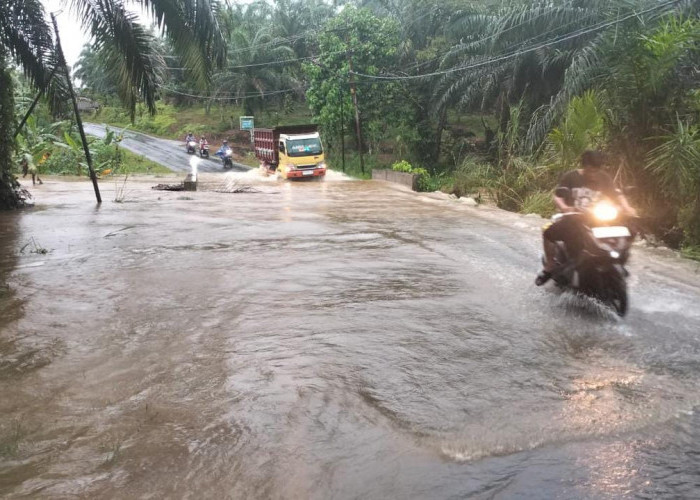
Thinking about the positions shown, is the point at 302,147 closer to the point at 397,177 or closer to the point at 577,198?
the point at 397,177

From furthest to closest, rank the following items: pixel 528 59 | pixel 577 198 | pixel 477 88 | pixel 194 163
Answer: pixel 194 163
pixel 477 88
pixel 528 59
pixel 577 198

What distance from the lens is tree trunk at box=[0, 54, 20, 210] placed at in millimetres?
13336

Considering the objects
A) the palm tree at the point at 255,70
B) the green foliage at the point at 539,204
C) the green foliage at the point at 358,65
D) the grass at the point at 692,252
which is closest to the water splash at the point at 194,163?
the palm tree at the point at 255,70

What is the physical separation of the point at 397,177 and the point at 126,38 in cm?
1386

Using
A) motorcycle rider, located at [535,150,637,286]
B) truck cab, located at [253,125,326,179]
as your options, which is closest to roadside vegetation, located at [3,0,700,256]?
truck cab, located at [253,125,326,179]

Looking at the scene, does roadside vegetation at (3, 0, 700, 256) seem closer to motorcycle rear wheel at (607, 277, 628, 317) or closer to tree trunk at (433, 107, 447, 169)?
tree trunk at (433, 107, 447, 169)

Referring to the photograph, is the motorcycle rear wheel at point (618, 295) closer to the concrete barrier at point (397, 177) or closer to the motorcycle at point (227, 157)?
→ the concrete barrier at point (397, 177)

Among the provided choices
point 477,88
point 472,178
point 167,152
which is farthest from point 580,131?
point 167,152

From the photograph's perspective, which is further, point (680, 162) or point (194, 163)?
point (194, 163)

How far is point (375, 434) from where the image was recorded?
346cm

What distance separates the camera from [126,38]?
34.3ft

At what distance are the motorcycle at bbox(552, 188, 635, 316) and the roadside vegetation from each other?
3586 mm

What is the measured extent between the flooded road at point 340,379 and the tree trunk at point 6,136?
237 inches

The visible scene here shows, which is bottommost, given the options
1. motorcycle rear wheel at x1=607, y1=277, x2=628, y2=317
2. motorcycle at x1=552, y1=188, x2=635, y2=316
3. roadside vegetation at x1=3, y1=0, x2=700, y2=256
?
motorcycle rear wheel at x1=607, y1=277, x2=628, y2=317
